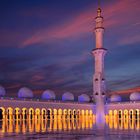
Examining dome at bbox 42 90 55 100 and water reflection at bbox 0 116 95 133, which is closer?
water reflection at bbox 0 116 95 133

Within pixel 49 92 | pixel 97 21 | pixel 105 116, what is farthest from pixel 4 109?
pixel 97 21

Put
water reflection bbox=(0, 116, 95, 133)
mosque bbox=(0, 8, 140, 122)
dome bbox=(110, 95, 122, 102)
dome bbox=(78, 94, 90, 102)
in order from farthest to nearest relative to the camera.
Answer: dome bbox=(78, 94, 90, 102)
dome bbox=(110, 95, 122, 102)
mosque bbox=(0, 8, 140, 122)
water reflection bbox=(0, 116, 95, 133)

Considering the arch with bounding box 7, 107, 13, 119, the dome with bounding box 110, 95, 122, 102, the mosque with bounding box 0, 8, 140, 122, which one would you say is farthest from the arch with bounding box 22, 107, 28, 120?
the dome with bounding box 110, 95, 122, 102

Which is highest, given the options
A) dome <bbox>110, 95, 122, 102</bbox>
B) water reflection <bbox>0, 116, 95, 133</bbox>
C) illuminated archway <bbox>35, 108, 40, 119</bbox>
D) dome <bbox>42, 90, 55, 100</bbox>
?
dome <bbox>42, 90, 55, 100</bbox>

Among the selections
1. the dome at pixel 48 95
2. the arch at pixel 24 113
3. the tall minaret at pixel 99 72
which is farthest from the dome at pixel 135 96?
the arch at pixel 24 113

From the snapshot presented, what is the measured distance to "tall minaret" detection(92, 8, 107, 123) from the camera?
54062 mm

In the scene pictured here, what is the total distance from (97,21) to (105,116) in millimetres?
17383

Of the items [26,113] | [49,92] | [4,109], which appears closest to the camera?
[4,109]

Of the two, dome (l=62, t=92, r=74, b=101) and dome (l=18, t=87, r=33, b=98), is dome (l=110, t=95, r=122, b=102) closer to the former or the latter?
dome (l=62, t=92, r=74, b=101)

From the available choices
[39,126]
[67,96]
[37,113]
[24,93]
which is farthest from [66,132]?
[67,96]

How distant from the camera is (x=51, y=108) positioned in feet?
183

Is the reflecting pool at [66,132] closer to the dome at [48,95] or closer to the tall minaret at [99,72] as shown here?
the tall minaret at [99,72]

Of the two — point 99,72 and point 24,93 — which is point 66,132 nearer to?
point 24,93

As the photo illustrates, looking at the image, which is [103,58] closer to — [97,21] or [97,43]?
[97,43]
